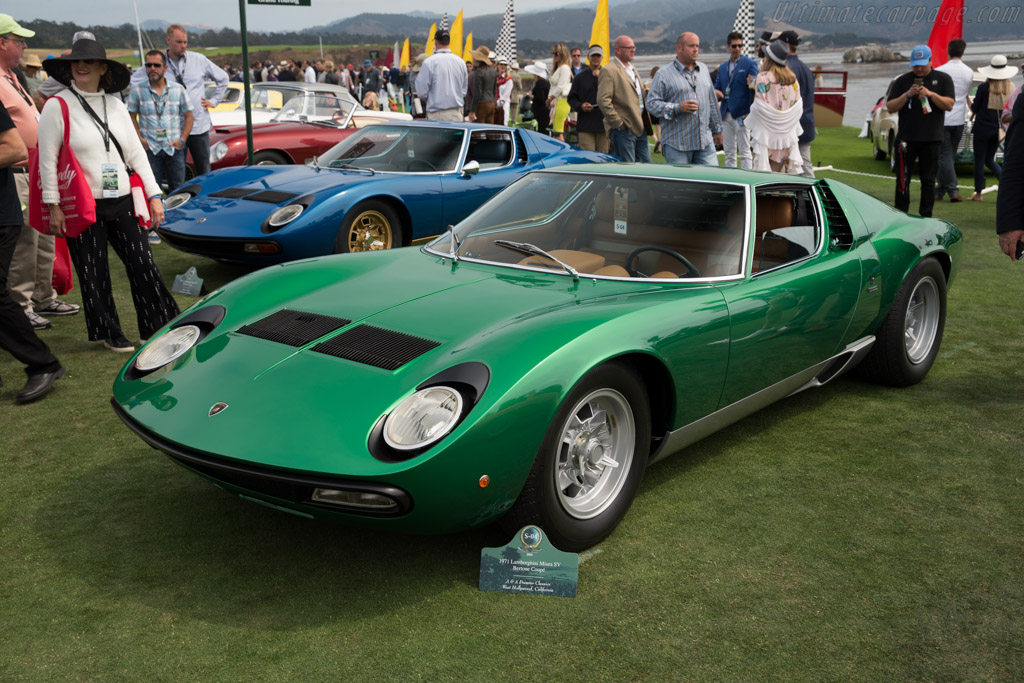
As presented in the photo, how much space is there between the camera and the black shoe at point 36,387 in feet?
14.6

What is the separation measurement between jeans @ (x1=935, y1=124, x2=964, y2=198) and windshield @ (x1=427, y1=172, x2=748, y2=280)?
27.4 feet

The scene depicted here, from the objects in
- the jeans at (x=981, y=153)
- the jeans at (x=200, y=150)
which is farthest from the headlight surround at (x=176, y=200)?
the jeans at (x=981, y=153)

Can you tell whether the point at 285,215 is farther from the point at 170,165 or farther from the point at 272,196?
the point at 170,165

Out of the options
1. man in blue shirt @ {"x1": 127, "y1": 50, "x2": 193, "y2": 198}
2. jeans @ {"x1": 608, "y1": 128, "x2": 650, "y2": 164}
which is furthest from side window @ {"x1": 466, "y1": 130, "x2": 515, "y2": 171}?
man in blue shirt @ {"x1": 127, "y1": 50, "x2": 193, "y2": 198}

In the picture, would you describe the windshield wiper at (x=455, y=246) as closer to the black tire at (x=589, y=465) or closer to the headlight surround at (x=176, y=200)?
the black tire at (x=589, y=465)

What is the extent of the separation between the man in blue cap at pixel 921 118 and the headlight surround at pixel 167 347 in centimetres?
692

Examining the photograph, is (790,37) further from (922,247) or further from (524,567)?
(524,567)

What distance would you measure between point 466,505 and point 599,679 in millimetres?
596

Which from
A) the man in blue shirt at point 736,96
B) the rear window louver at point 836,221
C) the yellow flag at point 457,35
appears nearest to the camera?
the rear window louver at point 836,221

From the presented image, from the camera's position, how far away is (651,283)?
3.48 m

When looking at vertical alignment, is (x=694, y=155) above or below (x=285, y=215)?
above

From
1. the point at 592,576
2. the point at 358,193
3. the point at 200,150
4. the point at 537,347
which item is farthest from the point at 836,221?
the point at 200,150

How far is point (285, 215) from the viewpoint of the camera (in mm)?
6461

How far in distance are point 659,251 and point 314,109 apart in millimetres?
9999
